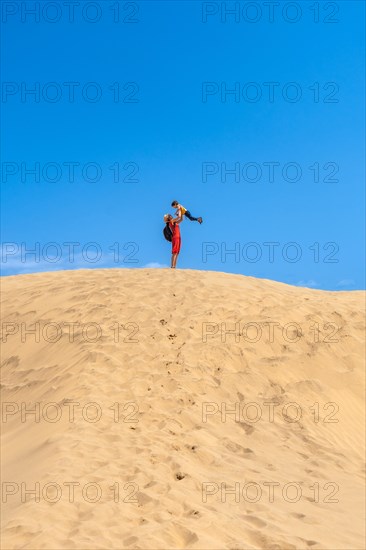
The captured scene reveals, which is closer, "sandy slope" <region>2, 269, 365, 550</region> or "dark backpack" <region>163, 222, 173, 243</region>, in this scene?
"sandy slope" <region>2, 269, 365, 550</region>

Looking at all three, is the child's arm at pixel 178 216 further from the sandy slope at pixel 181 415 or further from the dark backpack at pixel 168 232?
the sandy slope at pixel 181 415

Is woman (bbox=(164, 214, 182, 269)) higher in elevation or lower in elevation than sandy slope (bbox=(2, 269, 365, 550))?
higher

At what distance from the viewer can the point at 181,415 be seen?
25.6 feet

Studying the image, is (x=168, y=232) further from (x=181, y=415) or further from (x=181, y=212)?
(x=181, y=415)

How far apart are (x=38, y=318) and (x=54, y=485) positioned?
5952 mm

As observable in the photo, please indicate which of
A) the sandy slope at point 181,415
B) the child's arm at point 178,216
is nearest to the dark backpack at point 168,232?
the child's arm at point 178,216

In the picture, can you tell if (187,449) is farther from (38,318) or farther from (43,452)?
(38,318)

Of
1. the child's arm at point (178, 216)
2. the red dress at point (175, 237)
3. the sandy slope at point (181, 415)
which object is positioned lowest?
the sandy slope at point (181, 415)

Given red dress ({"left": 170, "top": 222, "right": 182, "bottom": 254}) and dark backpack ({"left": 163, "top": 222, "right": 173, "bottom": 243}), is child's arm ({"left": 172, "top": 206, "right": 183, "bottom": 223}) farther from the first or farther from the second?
dark backpack ({"left": 163, "top": 222, "right": 173, "bottom": 243})

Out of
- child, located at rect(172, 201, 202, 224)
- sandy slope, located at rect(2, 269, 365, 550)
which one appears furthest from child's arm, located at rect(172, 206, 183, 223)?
sandy slope, located at rect(2, 269, 365, 550)

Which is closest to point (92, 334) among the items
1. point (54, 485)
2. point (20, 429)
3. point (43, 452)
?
point (20, 429)

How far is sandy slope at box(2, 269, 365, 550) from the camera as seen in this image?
5.35 meters

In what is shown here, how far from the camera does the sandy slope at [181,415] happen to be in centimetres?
535

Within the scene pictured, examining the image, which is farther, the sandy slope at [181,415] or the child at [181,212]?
the child at [181,212]
